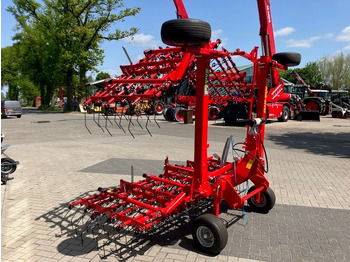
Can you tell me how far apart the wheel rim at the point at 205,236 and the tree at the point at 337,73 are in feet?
183

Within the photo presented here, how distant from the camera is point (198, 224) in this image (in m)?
3.65

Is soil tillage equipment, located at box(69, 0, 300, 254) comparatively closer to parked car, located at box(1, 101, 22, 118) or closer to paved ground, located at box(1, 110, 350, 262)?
paved ground, located at box(1, 110, 350, 262)

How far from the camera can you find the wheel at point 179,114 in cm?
2041

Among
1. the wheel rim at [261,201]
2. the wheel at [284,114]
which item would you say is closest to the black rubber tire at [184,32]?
the wheel rim at [261,201]

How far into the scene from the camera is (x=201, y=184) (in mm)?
3840

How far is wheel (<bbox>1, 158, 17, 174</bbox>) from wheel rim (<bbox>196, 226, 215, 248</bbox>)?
205 inches

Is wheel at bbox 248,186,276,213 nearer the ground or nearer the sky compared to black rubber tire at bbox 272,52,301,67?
nearer the ground

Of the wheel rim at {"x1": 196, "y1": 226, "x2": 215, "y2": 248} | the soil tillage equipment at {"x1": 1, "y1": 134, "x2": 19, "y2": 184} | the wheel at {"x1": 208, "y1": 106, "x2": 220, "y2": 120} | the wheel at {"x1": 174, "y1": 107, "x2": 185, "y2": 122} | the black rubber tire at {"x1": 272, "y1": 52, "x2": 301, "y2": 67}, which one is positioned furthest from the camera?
the wheel at {"x1": 208, "y1": 106, "x2": 220, "y2": 120}

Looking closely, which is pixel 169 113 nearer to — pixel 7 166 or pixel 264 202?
pixel 7 166

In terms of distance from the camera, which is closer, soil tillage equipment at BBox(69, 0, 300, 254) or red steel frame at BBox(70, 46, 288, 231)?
soil tillage equipment at BBox(69, 0, 300, 254)

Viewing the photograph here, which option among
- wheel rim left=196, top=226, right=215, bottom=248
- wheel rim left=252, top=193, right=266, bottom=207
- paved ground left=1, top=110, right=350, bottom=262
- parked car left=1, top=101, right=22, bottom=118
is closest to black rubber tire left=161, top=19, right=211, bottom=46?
wheel rim left=196, top=226, right=215, bottom=248

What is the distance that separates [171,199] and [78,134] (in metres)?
11.6

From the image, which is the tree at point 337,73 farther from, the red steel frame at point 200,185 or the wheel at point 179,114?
the red steel frame at point 200,185

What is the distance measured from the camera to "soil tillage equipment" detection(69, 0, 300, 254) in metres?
3.11
